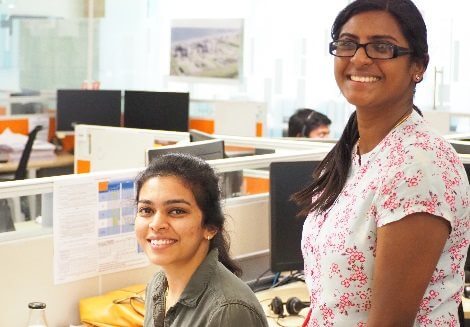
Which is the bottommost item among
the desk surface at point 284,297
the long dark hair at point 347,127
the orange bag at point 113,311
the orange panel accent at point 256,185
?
the desk surface at point 284,297

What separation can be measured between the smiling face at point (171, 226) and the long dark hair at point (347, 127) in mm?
203

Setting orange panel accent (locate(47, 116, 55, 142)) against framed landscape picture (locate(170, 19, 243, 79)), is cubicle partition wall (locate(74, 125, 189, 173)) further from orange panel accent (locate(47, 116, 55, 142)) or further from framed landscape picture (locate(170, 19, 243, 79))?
framed landscape picture (locate(170, 19, 243, 79))

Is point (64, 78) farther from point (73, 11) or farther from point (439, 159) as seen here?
point (439, 159)

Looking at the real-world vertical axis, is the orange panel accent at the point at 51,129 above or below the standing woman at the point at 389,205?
below

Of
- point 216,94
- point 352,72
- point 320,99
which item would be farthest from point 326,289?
point 216,94

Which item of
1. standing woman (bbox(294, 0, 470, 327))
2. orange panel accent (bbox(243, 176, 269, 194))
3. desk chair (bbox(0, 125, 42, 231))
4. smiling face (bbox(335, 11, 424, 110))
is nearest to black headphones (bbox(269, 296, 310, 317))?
standing woman (bbox(294, 0, 470, 327))

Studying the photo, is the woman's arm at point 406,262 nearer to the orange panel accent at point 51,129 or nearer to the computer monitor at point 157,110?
the computer monitor at point 157,110

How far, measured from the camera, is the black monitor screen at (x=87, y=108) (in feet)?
24.9

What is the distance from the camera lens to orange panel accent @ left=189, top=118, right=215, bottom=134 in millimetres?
7379

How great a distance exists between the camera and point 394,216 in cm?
144

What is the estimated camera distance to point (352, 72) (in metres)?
1.57

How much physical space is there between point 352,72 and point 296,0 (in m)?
6.50

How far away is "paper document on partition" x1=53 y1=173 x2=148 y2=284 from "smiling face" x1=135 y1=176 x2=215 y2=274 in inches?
34.2

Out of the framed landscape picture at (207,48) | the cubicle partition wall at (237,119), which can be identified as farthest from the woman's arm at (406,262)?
the framed landscape picture at (207,48)
